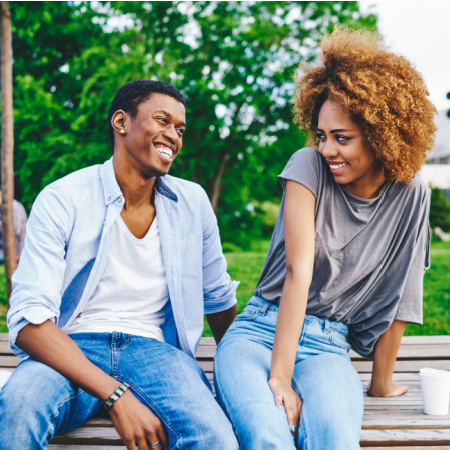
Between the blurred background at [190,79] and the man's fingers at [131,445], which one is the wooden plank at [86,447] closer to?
the man's fingers at [131,445]

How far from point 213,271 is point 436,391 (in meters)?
1.19

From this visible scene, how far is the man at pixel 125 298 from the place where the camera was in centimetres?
203

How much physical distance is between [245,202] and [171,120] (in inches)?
667

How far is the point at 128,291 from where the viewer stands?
250cm

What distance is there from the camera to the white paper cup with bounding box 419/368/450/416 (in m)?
2.34

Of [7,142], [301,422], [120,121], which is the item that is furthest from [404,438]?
[7,142]

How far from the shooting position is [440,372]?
7.82 feet

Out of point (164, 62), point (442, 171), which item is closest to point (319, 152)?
point (164, 62)

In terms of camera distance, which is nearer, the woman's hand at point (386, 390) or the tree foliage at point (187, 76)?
the woman's hand at point (386, 390)

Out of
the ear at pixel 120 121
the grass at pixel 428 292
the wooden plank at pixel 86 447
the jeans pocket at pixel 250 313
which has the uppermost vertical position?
the ear at pixel 120 121

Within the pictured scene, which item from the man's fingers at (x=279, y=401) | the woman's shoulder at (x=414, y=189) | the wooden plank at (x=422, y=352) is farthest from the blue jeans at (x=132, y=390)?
the wooden plank at (x=422, y=352)

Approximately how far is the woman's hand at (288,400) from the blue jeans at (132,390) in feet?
0.75

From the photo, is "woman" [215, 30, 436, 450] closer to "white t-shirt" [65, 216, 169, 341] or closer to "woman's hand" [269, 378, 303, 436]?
"woman's hand" [269, 378, 303, 436]

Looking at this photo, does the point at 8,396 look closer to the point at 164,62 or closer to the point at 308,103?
the point at 308,103
